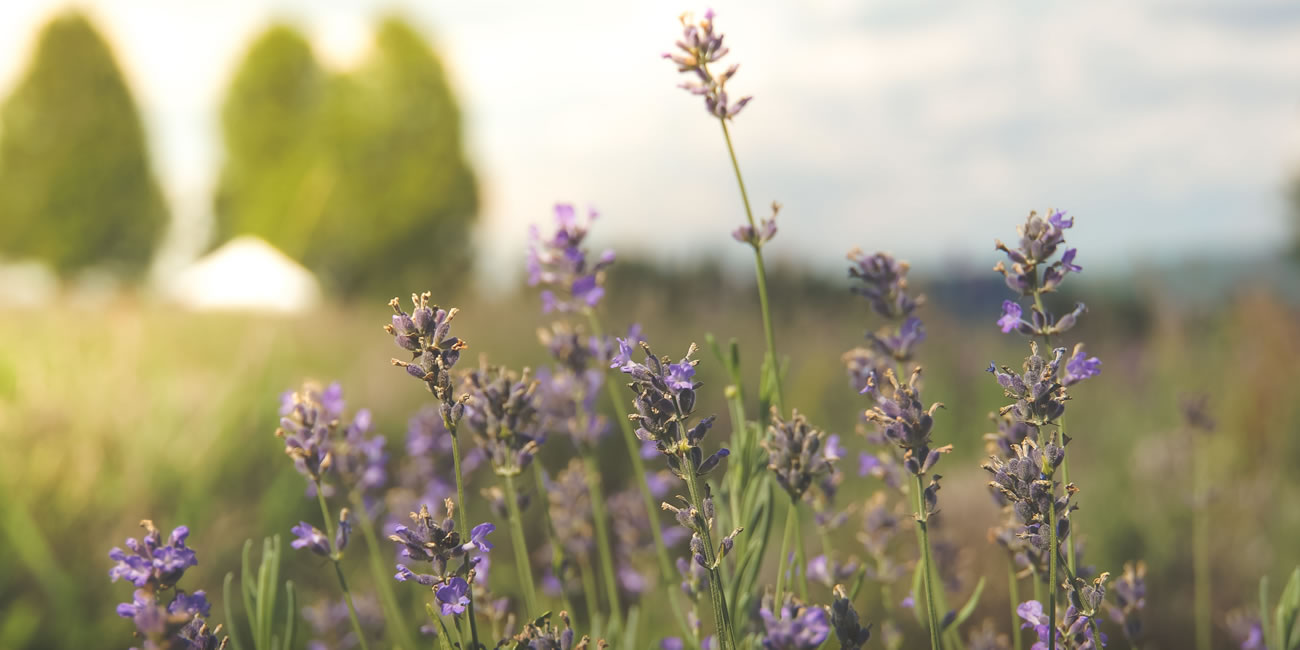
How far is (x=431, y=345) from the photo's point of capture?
1.11 metres

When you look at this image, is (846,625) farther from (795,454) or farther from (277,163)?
(277,163)

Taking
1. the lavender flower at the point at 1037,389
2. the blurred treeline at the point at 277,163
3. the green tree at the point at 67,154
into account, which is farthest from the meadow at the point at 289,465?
the green tree at the point at 67,154

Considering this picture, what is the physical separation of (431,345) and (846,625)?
1.96 feet

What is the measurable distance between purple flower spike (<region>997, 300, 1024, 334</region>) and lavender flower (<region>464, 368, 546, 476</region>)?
27.1 inches

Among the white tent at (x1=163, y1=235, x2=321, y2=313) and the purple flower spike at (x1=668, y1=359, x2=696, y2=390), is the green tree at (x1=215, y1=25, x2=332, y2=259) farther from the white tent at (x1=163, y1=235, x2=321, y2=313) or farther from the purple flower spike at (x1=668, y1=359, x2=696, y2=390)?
the purple flower spike at (x1=668, y1=359, x2=696, y2=390)

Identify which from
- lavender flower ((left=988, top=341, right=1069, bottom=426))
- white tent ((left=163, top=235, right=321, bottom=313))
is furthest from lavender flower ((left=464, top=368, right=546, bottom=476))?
white tent ((left=163, top=235, right=321, bottom=313))

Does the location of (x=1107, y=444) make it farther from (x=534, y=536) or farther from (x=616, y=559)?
(x=616, y=559)

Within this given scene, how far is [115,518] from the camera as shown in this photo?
427 cm

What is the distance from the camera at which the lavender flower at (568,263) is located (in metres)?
1.73

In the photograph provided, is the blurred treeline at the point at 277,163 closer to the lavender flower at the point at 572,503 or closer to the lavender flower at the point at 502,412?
the lavender flower at the point at 572,503

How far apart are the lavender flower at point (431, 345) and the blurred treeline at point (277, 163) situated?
17572mm

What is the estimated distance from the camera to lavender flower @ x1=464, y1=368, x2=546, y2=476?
142cm

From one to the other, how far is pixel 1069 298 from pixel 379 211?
13.7m

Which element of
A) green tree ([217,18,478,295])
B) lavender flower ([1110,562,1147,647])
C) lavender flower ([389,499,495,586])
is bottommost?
lavender flower ([1110,562,1147,647])
